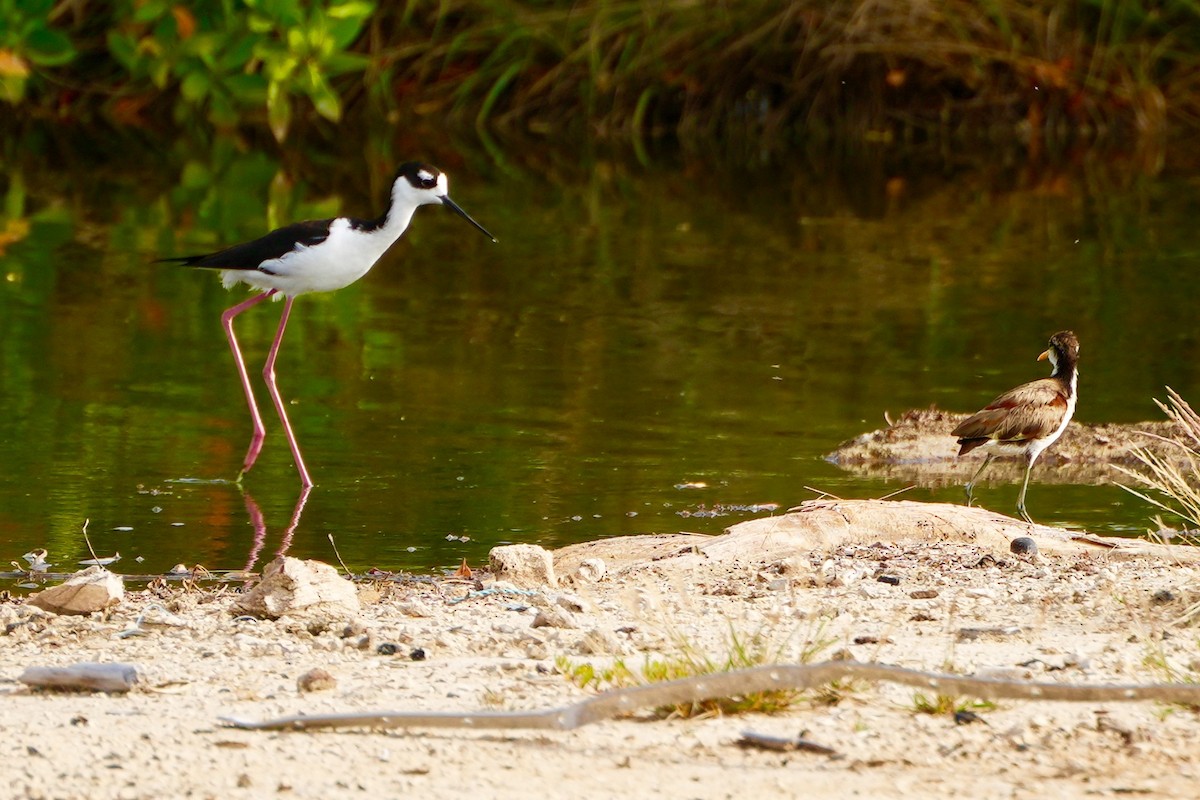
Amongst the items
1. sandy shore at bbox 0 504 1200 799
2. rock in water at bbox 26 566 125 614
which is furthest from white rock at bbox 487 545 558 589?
rock in water at bbox 26 566 125 614

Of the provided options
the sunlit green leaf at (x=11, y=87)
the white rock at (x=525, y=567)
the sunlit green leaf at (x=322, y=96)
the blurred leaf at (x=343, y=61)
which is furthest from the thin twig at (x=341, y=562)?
the sunlit green leaf at (x=11, y=87)

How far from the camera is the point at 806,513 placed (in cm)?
669

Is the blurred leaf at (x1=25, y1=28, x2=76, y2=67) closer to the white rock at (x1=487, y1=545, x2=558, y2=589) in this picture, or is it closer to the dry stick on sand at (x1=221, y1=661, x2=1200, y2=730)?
the white rock at (x1=487, y1=545, x2=558, y2=589)

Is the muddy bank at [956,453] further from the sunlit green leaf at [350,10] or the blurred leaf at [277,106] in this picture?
the blurred leaf at [277,106]

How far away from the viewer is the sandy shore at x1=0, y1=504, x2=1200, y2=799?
3887mm

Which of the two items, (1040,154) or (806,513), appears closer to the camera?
(806,513)

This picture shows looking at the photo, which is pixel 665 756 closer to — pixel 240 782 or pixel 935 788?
pixel 935 788

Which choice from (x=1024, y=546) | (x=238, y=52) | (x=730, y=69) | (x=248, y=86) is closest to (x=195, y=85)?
(x=248, y=86)

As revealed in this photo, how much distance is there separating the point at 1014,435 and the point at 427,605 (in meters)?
2.72

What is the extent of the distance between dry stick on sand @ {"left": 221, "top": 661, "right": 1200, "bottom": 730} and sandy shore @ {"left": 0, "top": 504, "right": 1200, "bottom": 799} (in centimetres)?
5

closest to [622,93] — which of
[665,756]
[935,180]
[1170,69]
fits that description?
[935,180]

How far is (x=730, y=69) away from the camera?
2184 centimetres

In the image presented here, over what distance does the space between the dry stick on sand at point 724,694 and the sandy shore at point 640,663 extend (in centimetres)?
5

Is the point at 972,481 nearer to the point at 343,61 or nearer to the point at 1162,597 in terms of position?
the point at 1162,597
